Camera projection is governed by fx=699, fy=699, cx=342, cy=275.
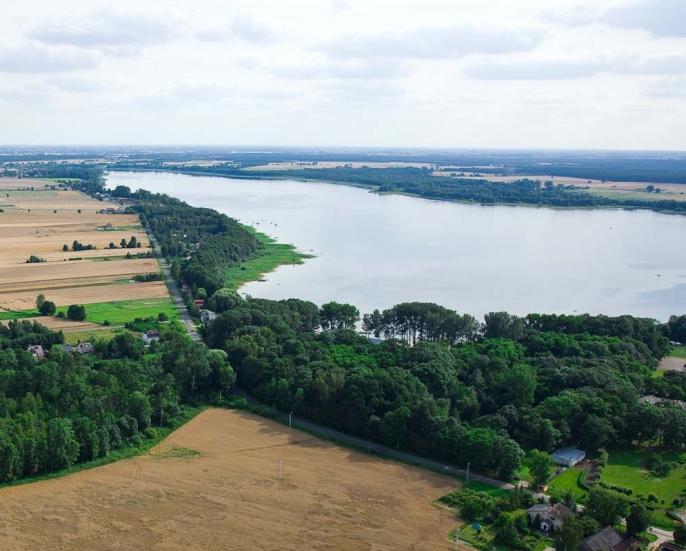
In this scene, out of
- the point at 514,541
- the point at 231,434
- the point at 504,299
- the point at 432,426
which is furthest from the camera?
the point at 504,299

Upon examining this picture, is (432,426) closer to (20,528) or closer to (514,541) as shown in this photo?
(514,541)

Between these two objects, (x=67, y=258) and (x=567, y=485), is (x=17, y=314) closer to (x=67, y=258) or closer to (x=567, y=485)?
(x=67, y=258)

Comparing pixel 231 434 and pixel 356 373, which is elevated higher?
pixel 356 373

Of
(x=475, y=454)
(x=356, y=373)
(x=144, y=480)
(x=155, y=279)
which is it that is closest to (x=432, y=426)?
(x=475, y=454)

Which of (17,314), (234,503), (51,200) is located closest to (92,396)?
(234,503)

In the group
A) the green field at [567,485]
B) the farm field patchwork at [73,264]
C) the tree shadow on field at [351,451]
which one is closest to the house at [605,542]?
the green field at [567,485]

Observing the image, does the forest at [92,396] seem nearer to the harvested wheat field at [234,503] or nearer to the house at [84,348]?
the house at [84,348]

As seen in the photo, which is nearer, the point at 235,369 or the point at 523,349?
the point at 235,369
